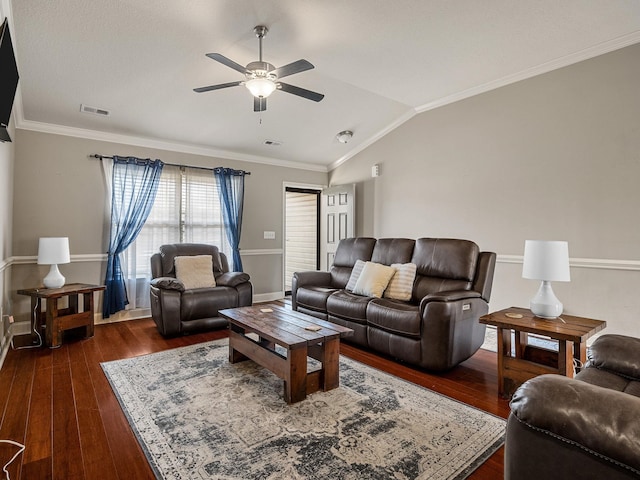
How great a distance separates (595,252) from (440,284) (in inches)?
62.3

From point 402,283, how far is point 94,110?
391cm

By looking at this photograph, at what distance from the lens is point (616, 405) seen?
89 cm

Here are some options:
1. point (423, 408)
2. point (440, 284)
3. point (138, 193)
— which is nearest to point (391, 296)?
point (440, 284)

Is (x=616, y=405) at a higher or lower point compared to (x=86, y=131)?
lower

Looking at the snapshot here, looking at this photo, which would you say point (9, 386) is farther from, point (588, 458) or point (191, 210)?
point (588, 458)

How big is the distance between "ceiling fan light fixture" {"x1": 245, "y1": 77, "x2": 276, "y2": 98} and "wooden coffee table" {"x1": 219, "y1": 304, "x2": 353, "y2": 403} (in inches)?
72.8

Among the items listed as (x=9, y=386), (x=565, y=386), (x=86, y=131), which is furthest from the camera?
(x=86, y=131)

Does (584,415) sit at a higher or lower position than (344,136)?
lower

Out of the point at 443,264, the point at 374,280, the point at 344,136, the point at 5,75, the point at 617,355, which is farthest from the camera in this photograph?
the point at 344,136

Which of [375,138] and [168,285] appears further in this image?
[375,138]

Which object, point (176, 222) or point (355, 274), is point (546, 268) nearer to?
point (355, 274)

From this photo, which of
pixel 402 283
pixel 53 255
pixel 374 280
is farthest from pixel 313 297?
pixel 53 255

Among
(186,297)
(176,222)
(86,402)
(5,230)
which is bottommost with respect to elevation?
(86,402)

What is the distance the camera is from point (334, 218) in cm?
616
